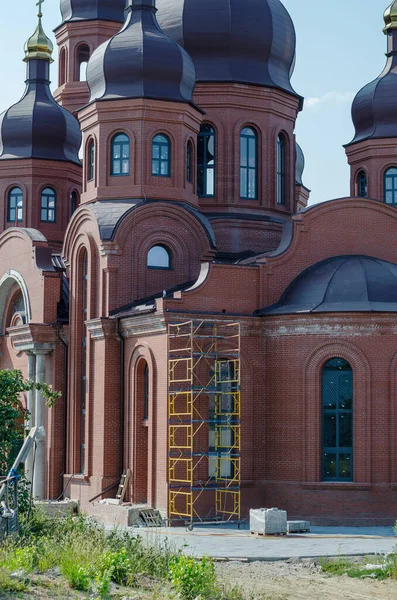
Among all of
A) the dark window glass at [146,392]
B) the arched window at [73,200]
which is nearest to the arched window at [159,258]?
the dark window glass at [146,392]

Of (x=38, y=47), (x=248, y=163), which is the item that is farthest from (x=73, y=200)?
(x=248, y=163)

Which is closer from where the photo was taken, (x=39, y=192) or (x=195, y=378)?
(x=195, y=378)

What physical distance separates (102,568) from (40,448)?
1713 cm

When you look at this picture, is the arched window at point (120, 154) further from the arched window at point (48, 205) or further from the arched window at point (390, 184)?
the arched window at point (390, 184)

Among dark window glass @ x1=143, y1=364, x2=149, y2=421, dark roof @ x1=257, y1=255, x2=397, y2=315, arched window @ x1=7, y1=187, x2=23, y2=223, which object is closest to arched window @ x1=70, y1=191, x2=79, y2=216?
arched window @ x1=7, y1=187, x2=23, y2=223

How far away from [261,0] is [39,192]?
33.8 ft

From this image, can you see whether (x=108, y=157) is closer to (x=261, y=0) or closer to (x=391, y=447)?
(x=261, y=0)

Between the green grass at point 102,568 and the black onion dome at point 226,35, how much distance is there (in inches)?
753

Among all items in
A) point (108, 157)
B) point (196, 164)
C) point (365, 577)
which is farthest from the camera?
point (196, 164)

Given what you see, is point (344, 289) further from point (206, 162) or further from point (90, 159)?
point (90, 159)

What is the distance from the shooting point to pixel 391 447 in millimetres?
28609

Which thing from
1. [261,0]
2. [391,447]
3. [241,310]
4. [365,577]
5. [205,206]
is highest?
[261,0]

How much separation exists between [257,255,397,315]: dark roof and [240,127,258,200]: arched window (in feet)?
19.6

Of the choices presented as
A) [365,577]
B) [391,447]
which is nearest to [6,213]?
[391,447]
